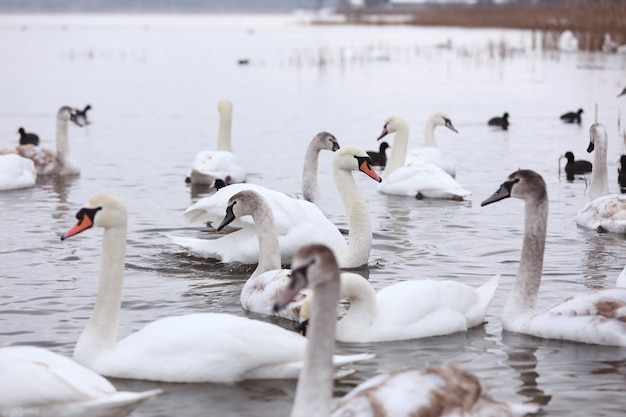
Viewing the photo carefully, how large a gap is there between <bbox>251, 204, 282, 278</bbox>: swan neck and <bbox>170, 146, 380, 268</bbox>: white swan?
83cm

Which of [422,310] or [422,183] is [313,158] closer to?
[422,183]

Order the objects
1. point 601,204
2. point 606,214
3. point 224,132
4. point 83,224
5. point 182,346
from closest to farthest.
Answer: point 182,346, point 83,224, point 606,214, point 601,204, point 224,132

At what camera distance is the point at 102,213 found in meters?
6.14

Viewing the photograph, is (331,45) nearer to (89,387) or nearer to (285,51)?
(285,51)

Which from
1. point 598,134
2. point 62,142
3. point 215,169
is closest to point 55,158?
point 62,142

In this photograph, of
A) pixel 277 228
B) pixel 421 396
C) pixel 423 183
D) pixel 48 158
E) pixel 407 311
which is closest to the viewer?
pixel 421 396

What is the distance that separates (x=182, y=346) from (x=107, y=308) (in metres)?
0.50

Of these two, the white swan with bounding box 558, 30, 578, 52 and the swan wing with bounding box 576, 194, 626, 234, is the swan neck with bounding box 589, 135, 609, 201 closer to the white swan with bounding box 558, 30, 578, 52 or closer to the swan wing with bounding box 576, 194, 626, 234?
the swan wing with bounding box 576, 194, 626, 234

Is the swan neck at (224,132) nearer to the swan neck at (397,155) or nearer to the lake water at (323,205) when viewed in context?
the lake water at (323,205)

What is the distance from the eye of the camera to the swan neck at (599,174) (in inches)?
433

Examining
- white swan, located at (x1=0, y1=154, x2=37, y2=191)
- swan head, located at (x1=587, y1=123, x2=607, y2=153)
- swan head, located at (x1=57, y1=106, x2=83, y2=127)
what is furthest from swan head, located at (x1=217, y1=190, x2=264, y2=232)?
swan head, located at (x1=57, y1=106, x2=83, y2=127)

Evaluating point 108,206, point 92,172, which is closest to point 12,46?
point 92,172

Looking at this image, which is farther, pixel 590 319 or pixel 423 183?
pixel 423 183

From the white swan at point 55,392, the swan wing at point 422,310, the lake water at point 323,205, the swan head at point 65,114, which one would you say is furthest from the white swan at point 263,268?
the swan head at point 65,114
